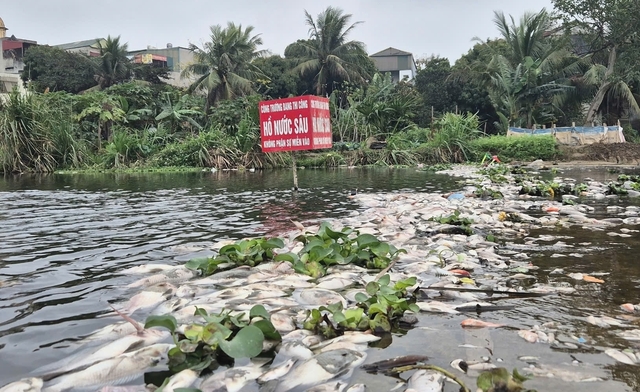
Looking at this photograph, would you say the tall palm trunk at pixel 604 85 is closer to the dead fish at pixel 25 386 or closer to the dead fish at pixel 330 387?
the dead fish at pixel 330 387

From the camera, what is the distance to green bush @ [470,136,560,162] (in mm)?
21844

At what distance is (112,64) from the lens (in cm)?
3856

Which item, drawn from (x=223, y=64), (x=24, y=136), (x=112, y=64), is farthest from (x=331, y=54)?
(x=24, y=136)

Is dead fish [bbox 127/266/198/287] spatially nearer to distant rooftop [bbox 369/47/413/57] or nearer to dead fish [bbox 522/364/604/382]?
dead fish [bbox 522/364/604/382]

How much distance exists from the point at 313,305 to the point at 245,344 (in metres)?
0.80

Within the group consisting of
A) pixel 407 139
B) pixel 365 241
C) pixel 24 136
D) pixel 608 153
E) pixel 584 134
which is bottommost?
pixel 365 241

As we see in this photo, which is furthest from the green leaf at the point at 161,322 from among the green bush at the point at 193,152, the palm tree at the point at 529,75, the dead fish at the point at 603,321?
the palm tree at the point at 529,75

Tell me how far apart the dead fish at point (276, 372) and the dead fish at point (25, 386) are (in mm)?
841

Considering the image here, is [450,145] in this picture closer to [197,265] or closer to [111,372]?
[197,265]

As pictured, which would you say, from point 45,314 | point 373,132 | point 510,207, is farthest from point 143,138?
point 45,314

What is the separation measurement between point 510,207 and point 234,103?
20.9 m

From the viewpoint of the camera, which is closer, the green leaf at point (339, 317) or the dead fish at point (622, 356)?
the dead fish at point (622, 356)

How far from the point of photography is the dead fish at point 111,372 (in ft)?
6.41

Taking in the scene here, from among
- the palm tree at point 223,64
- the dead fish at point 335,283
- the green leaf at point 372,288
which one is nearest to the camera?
the green leaf at point 372,288
